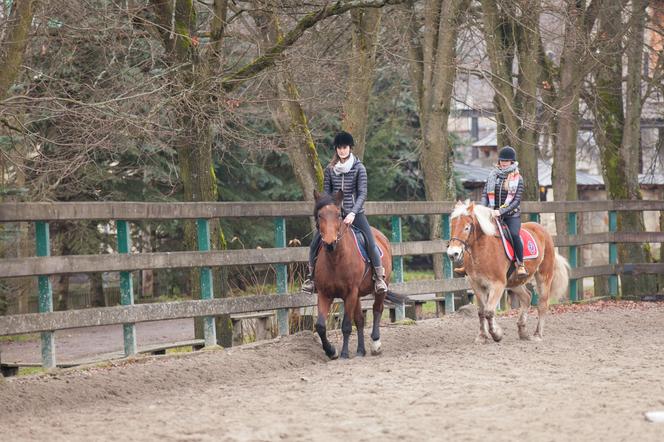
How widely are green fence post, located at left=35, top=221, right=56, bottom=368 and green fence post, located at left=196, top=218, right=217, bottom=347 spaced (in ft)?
7.04

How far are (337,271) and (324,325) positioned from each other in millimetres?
615

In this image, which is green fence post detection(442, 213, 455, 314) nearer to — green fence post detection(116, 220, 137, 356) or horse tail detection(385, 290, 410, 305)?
horse tail detection(385, 290, 410, 305)

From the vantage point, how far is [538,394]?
8.59 metres

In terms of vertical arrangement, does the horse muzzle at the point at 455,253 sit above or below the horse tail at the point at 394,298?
above

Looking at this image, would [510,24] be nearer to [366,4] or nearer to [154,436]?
[366,4]

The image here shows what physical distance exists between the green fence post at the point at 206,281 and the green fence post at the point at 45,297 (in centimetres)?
214

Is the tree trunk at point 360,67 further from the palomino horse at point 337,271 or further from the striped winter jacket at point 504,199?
the palomino horse at point 337,271

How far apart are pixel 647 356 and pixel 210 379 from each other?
4.46m

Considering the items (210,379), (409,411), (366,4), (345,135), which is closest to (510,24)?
(366,4)

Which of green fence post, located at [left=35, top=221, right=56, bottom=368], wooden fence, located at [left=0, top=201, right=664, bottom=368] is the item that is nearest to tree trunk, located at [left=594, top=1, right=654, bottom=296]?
wooden fence, located at [left=0, top=201, right=664, bottom=368]

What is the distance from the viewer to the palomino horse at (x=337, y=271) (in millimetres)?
11461

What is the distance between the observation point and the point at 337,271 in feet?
38.7

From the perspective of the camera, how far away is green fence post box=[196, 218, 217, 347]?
39.9ft

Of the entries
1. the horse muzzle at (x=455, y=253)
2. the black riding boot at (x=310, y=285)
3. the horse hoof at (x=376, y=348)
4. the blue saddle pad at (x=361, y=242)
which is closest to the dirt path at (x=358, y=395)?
the horse hoof at (x=376, y=348)
